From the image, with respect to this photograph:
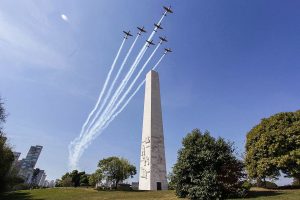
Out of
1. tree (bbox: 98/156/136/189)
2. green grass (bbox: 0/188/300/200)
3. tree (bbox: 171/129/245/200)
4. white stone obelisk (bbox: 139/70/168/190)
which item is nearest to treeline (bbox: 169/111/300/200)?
tree (bbox: 171/129/245/200)

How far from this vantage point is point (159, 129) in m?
47.2

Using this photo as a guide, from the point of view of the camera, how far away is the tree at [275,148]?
28083mm

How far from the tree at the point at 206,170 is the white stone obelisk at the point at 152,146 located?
56.2ft

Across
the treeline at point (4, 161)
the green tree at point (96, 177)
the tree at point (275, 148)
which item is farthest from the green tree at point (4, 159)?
the tree at point (275, 148)

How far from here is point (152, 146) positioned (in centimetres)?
4475

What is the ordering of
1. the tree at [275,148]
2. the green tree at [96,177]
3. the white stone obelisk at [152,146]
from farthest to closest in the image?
the green tree at [96,177] → the white stone obelisk at [152,146] → the tree at [275,148]

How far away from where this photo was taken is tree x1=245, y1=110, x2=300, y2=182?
92.1 feet

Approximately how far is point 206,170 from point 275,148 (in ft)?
35.8

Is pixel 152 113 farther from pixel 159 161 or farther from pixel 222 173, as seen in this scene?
pixel 222 173

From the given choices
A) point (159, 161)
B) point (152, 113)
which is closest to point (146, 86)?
point (152, 113)

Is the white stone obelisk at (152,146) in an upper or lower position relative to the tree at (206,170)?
upper

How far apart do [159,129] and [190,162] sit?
22092 millimetres

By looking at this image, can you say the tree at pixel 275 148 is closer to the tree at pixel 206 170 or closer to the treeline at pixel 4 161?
the tree at pixel 206 170

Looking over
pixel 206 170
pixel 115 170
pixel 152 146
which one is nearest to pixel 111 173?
pixel 115 170
